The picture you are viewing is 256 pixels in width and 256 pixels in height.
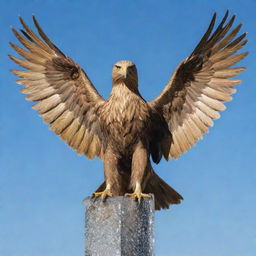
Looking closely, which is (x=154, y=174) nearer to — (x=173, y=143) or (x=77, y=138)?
(x=173, y=143)

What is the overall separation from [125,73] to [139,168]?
1026 millimetres

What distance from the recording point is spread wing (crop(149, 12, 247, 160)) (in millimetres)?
6805

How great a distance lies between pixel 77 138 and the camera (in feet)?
23.2

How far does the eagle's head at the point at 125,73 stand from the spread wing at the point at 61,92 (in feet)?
1.34

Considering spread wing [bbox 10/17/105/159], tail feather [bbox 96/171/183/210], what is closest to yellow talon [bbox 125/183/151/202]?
tail feather [bbox 96/171/183/210]

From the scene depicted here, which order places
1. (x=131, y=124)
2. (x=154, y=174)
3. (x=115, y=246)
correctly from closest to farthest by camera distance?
(x=115, y=246) → (x=131, y=124) → (x=154, y=174)

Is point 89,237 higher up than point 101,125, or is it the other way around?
point 101,125

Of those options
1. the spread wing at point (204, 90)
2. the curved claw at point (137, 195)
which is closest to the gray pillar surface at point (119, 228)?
the curved claw at point (137, 195)

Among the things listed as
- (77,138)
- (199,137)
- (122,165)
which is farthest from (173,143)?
(77,138)

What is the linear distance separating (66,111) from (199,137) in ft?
5.36

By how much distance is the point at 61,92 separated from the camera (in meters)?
7.16

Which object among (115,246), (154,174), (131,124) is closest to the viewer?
(115,246)

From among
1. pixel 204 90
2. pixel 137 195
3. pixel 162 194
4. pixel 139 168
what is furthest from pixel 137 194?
pixel 204 90

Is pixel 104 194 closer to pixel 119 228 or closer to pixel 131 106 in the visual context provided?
pixel 119 228
